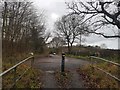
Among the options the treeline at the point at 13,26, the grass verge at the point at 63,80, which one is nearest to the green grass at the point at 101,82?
the grass verge at the point at 63,80

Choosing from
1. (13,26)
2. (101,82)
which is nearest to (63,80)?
(101,82)

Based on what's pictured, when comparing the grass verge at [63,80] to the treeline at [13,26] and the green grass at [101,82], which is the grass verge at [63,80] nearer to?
the green grass at [101,82]

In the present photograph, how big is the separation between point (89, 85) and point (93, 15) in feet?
49.2

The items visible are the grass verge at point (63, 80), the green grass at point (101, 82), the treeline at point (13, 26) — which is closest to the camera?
the green grass at point (101, 82)

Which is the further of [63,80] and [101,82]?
[63,80]

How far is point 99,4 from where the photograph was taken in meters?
23.4

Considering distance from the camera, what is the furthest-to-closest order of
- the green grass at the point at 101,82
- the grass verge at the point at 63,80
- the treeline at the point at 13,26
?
the treeline at the point at 13,26 < the grass verge at the point at 63,80 < the green grass at the point at 101,82

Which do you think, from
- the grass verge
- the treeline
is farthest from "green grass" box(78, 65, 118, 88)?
the treeline

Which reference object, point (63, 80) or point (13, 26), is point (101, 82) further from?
point (13, 26)

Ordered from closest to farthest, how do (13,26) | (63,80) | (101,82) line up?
(101,82) < (63,80) < (13,26)

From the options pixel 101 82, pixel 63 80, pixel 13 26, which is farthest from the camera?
pixel 13 26

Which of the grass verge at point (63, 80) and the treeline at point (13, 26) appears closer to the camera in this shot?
the grass verge at point (63, 80)

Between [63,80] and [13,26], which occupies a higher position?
[13,26]

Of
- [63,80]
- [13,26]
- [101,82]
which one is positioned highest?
[13,26]
